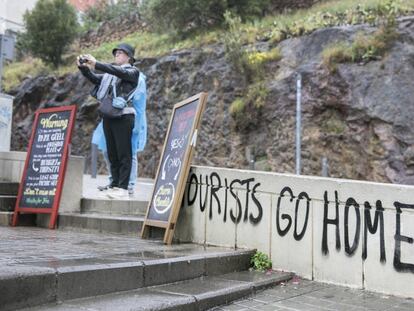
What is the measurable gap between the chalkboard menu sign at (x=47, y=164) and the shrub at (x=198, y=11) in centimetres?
1100

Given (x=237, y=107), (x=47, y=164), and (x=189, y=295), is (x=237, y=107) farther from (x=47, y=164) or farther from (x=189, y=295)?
(x=189, y=295)

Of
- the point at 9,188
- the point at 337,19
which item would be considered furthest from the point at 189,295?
the point at 337,19

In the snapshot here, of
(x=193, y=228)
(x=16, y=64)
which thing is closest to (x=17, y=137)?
(x=16, y=64)

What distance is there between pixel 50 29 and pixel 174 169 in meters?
18.9

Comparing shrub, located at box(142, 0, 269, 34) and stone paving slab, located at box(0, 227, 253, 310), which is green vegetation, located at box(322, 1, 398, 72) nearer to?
shrub, located at box(142, 0, 269, 34)

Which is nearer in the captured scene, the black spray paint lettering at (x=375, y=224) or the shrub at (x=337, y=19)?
the black spray paint lettering at (x=375, y=224)

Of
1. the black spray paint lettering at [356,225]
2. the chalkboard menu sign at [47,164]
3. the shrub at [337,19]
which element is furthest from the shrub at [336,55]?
the black spray paint lettering at [356,225]

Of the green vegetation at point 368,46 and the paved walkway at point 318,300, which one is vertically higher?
the green vegetation at point 368,46

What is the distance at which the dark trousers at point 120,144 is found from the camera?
23.9 feet

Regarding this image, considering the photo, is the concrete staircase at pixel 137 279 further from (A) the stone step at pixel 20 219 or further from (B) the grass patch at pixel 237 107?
(B) the grass patch at pixel 237 107

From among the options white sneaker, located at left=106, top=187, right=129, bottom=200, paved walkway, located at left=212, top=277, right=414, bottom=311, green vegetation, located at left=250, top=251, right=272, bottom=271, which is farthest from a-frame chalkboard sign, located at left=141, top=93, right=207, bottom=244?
paved walkway, located at left=212, top=277, right=414, bottom=311

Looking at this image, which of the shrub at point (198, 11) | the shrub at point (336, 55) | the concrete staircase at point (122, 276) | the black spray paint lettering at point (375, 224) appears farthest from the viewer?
the shrub at point (198, 11)

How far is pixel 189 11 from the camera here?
1828cm

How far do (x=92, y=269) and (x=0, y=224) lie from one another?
13.9 ft
